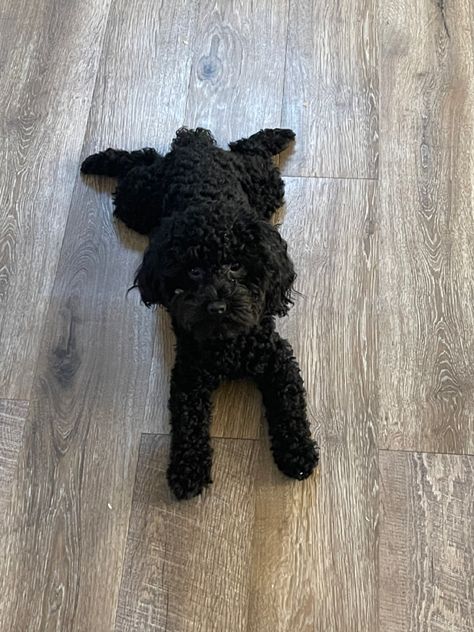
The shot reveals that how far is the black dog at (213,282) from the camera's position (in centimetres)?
129

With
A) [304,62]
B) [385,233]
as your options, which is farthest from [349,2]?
[385,233]

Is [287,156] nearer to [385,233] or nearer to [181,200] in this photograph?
[385,233]

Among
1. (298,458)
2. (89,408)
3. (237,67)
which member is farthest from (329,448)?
(237,67)

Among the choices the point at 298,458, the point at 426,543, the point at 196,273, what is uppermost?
the point at 196,273

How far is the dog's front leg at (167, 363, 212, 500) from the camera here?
1.42m

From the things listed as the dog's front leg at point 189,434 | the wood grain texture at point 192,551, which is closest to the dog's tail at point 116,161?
the dog's front leg at point 189,434

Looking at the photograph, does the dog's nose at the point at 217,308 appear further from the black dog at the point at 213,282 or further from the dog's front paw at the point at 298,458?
the dog's front paw at the point at 298,458

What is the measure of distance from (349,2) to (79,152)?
35.4 inches

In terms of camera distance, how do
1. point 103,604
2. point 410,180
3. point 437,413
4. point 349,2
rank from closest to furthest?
point 103,604
point 437,413
point 410,180
point 349,2

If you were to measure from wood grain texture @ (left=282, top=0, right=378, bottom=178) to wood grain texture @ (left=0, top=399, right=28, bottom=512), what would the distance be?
2.88 feet

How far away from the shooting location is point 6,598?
4.58ft

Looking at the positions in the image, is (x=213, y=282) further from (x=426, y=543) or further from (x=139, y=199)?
(x=426, y=543)

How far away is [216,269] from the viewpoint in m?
1.29

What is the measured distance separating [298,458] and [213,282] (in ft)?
1.33
